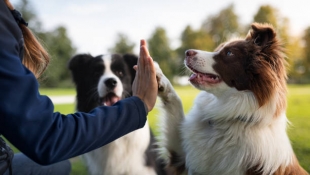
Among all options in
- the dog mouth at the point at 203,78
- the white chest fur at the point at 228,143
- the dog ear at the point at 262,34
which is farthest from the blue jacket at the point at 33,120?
the dog ear at the point at 262,34

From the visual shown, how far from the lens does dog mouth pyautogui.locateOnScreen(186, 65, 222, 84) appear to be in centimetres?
217

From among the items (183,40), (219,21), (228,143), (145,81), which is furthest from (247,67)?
(219,21)

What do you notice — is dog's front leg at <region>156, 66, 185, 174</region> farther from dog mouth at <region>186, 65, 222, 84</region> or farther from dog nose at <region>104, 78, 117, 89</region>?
dog nose at <region>104, 78, 117, 89</region>

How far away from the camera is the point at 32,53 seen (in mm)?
1573

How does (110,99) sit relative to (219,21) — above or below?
above

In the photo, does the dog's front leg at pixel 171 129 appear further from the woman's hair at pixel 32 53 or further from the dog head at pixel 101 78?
the woman's hair at pixel 32 53

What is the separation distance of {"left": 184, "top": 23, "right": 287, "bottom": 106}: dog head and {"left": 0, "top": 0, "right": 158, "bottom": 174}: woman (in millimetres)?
958

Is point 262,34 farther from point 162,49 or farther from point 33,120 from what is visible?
point 162,49

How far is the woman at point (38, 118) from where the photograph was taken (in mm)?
999

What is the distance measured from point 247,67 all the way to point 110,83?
4.11ft

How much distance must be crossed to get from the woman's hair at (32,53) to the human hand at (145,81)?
53cm

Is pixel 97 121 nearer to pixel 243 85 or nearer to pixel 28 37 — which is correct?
pixel 28 37

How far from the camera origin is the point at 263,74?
2150 mm

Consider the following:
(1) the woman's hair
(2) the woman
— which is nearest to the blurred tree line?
(1) the woman's hair
